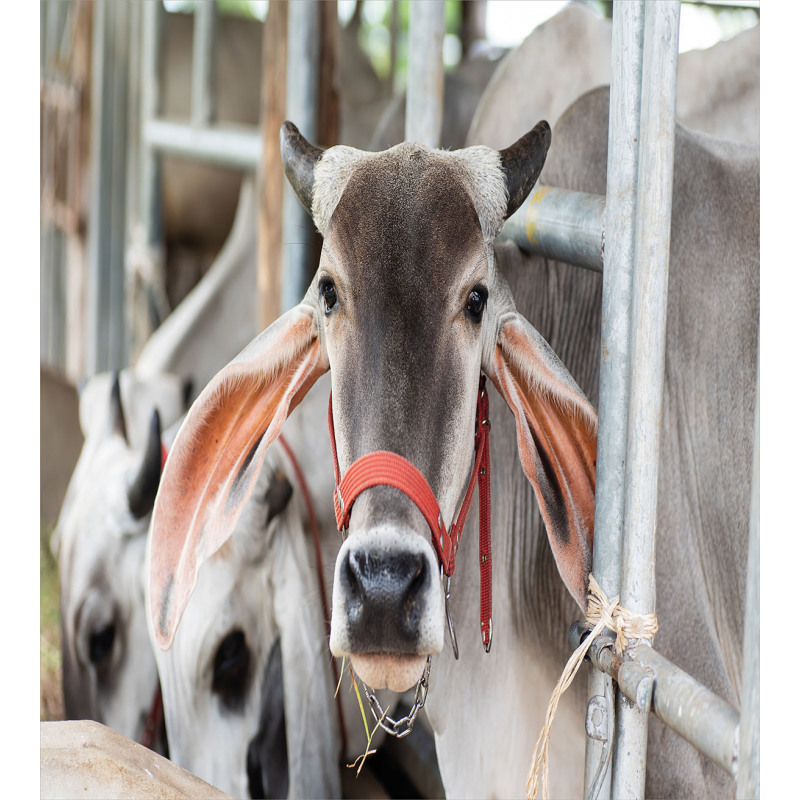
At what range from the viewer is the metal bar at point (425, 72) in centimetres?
259

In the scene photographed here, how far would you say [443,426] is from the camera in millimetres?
1633

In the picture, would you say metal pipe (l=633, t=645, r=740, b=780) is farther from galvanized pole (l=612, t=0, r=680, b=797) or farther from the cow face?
the cow face

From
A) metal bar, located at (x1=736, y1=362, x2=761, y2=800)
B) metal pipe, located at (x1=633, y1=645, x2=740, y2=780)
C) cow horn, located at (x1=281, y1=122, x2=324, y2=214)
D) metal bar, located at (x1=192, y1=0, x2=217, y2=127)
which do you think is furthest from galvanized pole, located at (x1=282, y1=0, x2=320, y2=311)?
metal bar, located at (x1=736, y1=362, x2=761, y2=800)

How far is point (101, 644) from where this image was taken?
2.70 metres

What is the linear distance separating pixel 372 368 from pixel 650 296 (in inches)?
19.3

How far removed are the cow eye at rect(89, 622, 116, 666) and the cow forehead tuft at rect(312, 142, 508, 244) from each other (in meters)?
1.49

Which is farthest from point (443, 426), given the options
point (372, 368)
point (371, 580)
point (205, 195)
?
point (205, 195)

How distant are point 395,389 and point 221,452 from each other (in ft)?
1.72

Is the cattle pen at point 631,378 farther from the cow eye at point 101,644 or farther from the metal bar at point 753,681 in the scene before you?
the cow eye at point 101,644

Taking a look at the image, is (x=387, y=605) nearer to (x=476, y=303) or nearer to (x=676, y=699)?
(x=676, y=699)

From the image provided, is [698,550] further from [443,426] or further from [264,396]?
[264,396]

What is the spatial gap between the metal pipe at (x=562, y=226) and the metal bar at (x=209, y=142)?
1.79 metres

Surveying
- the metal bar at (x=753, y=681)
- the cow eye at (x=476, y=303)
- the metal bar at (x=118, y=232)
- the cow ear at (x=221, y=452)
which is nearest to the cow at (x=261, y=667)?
the cow ear at (x=221, y=452)

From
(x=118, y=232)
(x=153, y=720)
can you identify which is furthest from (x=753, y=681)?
(x=118, y=232)
